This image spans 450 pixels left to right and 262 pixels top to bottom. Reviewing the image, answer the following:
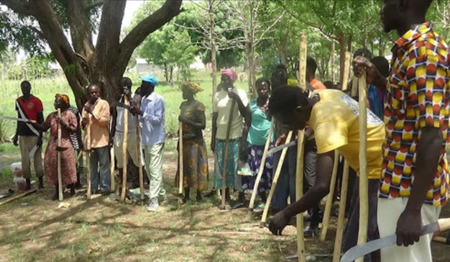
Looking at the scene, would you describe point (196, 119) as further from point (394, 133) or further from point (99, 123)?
point (394, 133)

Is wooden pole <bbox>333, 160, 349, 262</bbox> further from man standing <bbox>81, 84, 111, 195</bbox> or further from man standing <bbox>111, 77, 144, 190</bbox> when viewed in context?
man standing <bbox>81, 84, 111, 195</bbox>

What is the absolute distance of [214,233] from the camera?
4875 millimetres

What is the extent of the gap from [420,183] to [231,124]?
3962 mm

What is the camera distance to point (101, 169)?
651 centimetres

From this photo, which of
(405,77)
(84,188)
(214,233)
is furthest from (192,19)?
(405,77)

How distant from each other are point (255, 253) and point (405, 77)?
9.35ft

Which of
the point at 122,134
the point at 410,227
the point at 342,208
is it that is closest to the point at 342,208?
the point at 342,208

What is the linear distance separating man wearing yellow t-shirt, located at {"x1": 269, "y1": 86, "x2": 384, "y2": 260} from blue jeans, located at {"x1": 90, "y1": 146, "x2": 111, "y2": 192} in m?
4.46

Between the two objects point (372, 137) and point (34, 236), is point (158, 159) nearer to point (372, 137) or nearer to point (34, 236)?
point (34, 236)

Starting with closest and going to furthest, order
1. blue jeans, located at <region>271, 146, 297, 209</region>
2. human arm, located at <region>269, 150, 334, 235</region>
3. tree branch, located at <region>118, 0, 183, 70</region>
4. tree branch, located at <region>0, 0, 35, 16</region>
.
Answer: human arm, located at <region>269, 150, 334, 235</region>
blue jeans, located at <region>271, 146, 297, 209</region>
tree branch, located at <region>118, 0, 183, 70</region>
tree branch, located at <region>0, 0, 35, 16</region>

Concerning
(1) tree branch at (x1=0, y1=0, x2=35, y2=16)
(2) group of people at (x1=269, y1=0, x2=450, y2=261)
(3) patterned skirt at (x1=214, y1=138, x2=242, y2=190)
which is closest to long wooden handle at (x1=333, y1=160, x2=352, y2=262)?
(2) group of people at (x1=269, y1=0, x2=450, y2=261)

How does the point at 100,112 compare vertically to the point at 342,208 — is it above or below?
above

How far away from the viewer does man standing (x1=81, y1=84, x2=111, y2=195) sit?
6223 millimetres

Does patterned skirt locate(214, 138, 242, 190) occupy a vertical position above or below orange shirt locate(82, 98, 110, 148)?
below
